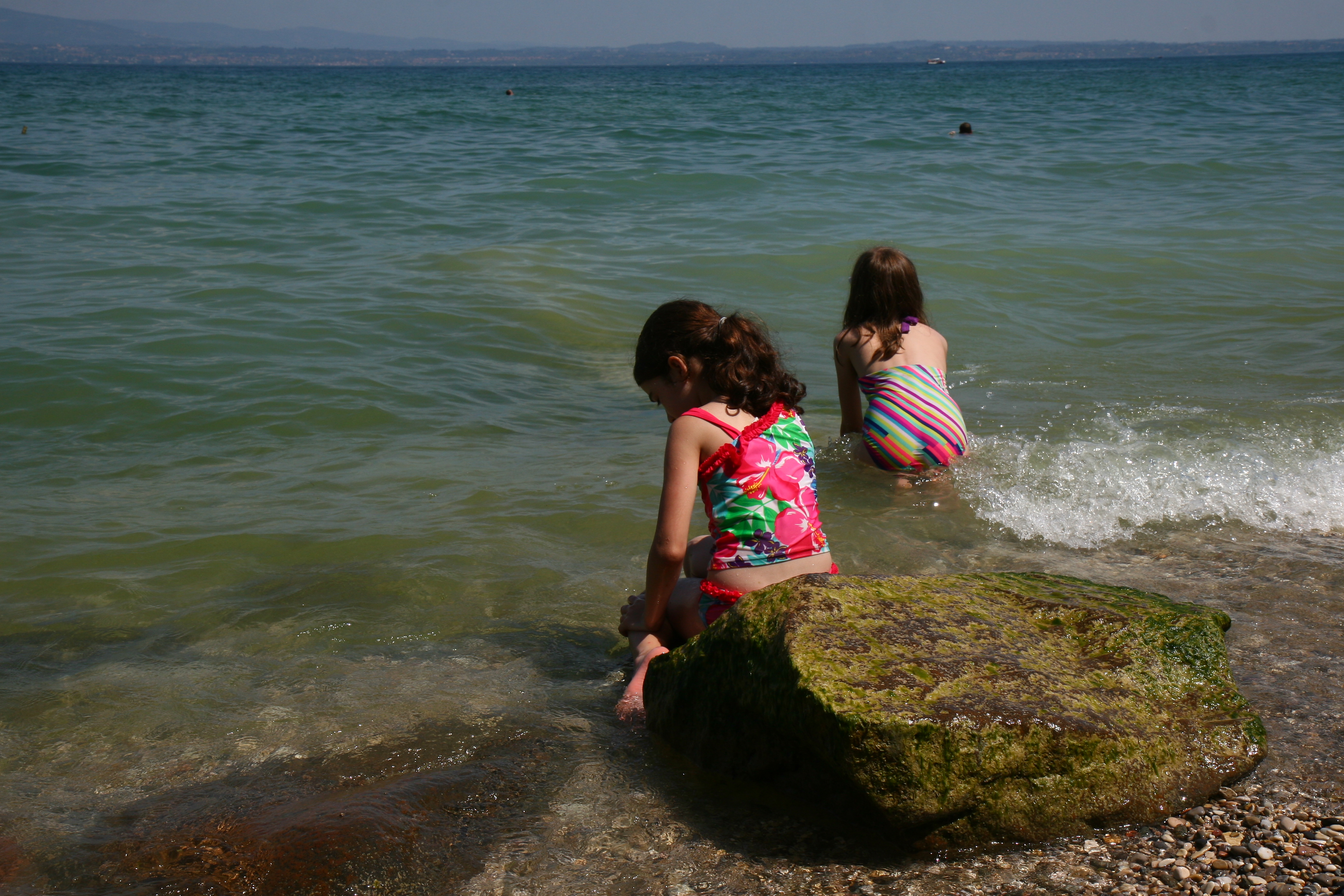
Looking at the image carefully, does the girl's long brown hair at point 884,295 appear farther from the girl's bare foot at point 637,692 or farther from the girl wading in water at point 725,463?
the girl's bare foot at point 637,692

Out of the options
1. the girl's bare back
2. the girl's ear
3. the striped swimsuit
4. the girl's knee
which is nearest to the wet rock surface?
the girl's knee

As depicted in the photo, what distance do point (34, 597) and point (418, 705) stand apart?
78.5 inches

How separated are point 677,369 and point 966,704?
1285 mm

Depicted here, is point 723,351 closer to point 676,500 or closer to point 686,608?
point 676,500

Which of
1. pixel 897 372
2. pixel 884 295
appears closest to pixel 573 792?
pixel 897 372

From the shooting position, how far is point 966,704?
7.36 ft

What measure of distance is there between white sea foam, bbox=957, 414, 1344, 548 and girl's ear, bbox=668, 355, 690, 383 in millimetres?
2028

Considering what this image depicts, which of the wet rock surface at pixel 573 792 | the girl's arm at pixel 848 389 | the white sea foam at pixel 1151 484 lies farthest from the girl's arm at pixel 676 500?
the girl's arm at pixel 848 389

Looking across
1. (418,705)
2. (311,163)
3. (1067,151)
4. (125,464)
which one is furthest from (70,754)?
(1067,151)

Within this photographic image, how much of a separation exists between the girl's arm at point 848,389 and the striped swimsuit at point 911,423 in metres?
0.18

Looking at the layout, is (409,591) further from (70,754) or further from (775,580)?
(775,580)

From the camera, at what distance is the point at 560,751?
2.83 m

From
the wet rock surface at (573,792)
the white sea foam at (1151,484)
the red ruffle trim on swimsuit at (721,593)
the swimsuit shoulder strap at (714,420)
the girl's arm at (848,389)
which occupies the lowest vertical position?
the wet rock surface at (573,792)

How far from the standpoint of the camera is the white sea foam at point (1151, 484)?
4367mm
